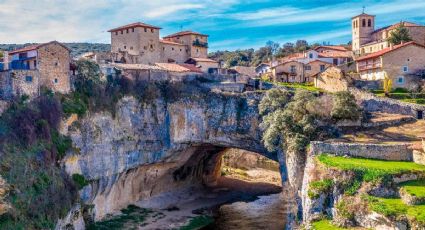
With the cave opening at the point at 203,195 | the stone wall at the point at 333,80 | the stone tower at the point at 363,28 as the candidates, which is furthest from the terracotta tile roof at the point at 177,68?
the stone tower at the point at 363,28

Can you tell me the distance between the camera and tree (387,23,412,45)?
72.0 metres

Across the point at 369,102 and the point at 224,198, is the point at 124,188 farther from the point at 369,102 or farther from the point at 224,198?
the point at 369,102

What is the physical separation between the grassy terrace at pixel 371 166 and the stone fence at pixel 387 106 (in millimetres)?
13157

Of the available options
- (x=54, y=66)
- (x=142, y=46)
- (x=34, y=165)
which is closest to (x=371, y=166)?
(x=34, y=165)

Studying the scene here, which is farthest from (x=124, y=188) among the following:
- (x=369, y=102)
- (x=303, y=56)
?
(x=303, y=56)

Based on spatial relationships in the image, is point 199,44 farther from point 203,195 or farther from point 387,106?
point 387,106

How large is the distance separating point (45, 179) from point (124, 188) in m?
15.8

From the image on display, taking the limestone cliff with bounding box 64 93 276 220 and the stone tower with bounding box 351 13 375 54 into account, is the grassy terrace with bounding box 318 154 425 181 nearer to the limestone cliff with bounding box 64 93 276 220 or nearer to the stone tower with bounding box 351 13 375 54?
the limestone cliff with bounding box 64 93 276 220

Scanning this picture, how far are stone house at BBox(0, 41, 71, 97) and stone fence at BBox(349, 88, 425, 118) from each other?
30136 millimetres

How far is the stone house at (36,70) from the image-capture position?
158ft

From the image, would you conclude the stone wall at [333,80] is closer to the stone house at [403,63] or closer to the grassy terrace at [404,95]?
the grassy terrace at [404,95]

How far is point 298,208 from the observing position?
4547cm

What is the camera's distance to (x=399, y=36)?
72.0m

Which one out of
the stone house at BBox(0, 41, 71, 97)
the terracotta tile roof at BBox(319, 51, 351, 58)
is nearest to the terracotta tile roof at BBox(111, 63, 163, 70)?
the stone house at BBox(0, 41, 71, 97)
